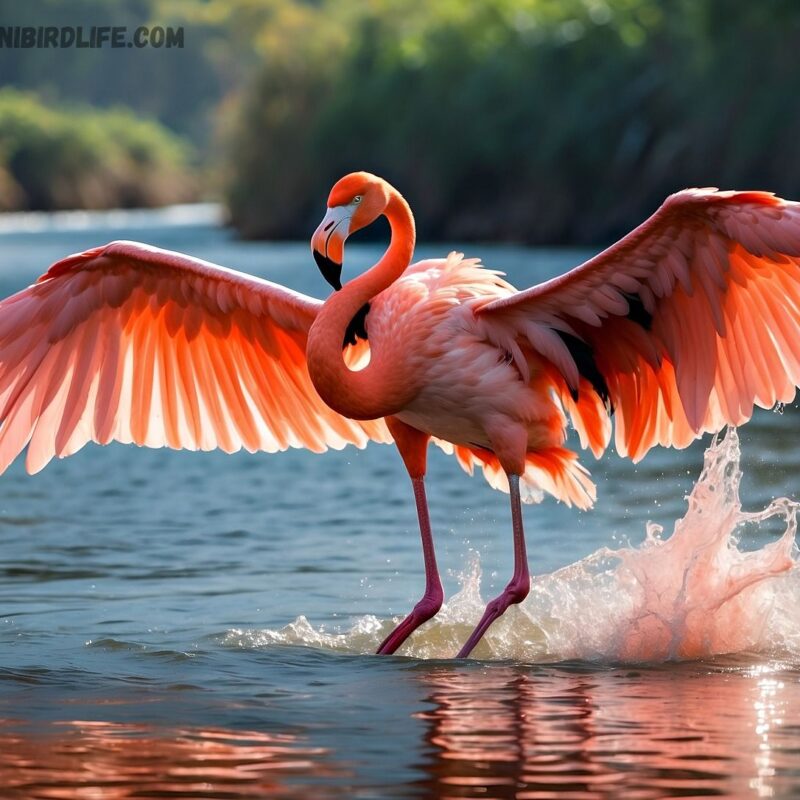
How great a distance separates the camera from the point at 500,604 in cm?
743

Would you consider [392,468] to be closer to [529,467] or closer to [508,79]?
[529,467]

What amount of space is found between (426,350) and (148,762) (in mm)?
2179

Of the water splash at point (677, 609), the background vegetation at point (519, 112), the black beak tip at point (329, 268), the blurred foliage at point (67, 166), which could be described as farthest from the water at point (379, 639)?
the blurred foliage at point (67, 166)

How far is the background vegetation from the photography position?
3200 cm

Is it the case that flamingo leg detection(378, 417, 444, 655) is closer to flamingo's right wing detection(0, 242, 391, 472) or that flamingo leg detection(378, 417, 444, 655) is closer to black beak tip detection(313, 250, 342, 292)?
flamingo's right wing detection(0, 242, 391, 472)

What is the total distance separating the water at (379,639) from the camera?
561 cm

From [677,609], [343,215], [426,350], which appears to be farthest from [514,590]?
[343,215]

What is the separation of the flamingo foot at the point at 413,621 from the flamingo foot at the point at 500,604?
0.30m

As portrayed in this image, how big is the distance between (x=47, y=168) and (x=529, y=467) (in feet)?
174

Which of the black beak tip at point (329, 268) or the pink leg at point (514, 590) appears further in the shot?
the pink leg at point (514, 590)

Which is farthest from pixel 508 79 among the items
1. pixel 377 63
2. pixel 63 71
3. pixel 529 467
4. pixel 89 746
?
pixel 63 71

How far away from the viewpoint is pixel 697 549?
25.2ft

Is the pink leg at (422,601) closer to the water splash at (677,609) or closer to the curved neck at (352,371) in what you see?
the water splash at (677,609)

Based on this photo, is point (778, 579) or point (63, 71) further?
point (63, 71)
